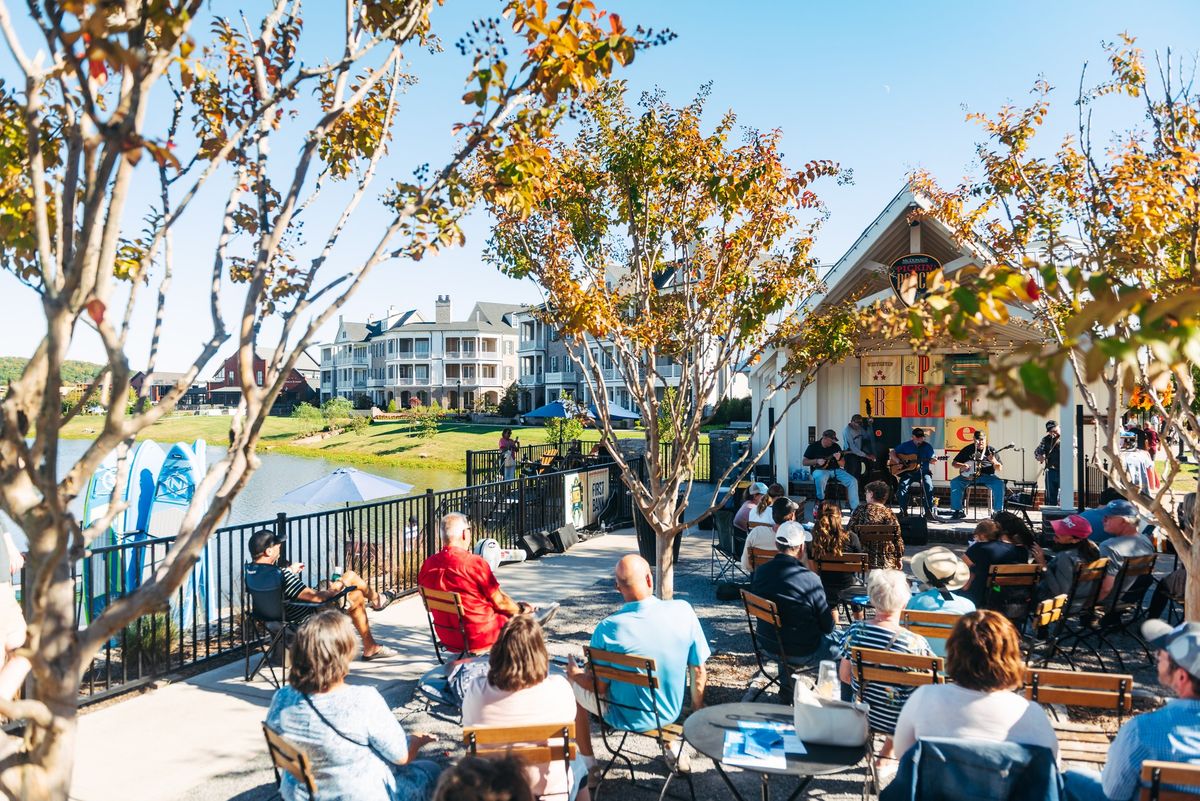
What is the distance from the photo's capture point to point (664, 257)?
340 inches

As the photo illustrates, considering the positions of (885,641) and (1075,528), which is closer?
(885,641)

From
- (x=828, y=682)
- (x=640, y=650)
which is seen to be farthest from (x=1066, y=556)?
(x=640, y=650)

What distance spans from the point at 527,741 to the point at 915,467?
12341 mm

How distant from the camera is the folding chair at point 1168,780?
116 inches

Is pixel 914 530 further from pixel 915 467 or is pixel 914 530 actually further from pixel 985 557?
pixel 985 557

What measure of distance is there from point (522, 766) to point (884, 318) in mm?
4143

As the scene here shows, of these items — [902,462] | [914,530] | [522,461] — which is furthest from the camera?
[522,461]

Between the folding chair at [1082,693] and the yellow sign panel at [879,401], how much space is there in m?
12.9

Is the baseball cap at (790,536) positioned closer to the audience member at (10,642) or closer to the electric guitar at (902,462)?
the audience member at (10,642)

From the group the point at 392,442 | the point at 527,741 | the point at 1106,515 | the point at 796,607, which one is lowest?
the point at 392,442

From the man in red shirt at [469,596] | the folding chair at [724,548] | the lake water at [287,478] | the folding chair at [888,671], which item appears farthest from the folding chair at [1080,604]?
the lake water at [287,478]

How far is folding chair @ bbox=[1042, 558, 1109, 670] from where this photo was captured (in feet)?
21.6

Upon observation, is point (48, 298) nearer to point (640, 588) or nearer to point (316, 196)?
point (316, 196)

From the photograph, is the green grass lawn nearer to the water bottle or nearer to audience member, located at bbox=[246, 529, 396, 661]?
audience member, located at bbox=[246, 529, 396, 661]
